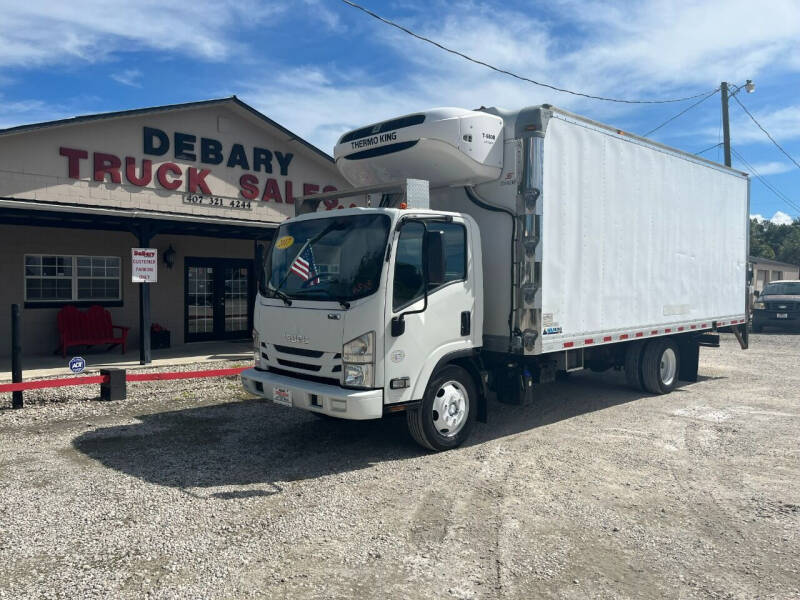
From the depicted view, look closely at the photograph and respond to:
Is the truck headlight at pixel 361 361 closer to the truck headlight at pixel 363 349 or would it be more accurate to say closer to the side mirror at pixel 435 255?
the truck headlight at pixel 363 349

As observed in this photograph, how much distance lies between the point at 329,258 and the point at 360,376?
126 cm

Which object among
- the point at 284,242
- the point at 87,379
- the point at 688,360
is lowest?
the point at 87,379

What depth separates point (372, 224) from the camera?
19.4ft

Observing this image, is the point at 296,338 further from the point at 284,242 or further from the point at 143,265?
the point at 143,265

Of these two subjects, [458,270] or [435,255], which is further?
[458,270]

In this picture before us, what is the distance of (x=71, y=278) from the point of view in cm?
1355

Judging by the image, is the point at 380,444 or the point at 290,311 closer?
the point at 290,311

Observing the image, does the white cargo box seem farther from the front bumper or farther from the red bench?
the red bench

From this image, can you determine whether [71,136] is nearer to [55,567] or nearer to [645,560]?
[55,567]

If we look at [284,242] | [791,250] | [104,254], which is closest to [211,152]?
[104,254]

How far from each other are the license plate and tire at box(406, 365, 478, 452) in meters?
1.18

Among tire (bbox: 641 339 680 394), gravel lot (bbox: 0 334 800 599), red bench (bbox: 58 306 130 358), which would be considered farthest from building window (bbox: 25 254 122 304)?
tire (bbox: 641 339 680 394)

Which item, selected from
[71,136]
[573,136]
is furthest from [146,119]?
[573,136]

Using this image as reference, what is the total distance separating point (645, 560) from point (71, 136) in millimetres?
12565
